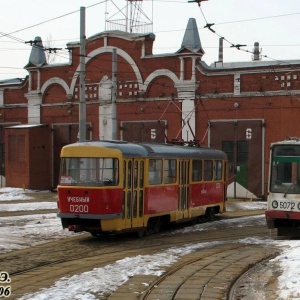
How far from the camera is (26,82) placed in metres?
47.4

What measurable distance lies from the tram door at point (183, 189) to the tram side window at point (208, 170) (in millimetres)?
1972

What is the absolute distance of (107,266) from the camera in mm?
13680

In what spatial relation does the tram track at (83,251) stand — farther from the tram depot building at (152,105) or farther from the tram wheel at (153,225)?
the tram depot building at (152,105)

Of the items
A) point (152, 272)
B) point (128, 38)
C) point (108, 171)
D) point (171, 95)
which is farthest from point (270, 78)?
point (152, 272)

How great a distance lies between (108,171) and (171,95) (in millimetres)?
22968

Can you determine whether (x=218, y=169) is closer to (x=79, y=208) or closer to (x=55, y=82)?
(x=79, y=208)

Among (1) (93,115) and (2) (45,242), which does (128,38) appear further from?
(2) (45,242)

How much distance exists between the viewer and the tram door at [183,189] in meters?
22.5

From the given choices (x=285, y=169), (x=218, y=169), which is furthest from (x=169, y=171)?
(x=218, y=169)

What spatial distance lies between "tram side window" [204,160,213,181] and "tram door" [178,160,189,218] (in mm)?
1972

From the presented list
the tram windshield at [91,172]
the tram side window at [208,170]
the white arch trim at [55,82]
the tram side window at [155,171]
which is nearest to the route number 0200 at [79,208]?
the tram windshield at [91,172]

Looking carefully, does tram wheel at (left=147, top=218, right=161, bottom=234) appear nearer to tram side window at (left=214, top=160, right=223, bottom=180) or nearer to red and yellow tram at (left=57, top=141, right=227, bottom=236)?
red and yellow tram at (left=57, top=141, right=227, bottom=236)

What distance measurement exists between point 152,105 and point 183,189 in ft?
63.7

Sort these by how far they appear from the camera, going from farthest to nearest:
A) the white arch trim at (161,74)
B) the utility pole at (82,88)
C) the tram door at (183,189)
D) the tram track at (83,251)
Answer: the white arch trim at (161,74)
the utility pole at (82,88)
the tram door at (183,189)
the tram track at (83,251)
